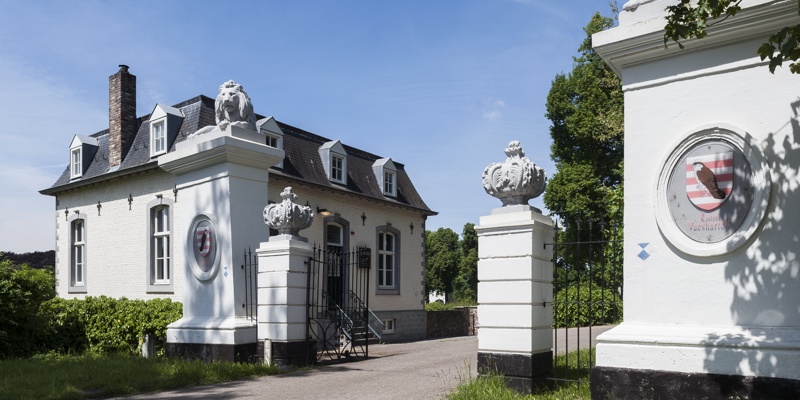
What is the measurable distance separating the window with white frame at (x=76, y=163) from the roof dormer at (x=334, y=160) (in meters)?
7.44

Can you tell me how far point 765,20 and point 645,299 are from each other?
9.00 ft

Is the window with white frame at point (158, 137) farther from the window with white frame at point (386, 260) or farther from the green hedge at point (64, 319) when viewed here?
the window with white frame at point (386, 260)

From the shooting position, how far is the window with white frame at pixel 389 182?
23562 mm

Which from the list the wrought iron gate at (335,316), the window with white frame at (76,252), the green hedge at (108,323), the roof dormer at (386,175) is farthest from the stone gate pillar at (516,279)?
the window with white frame at (76,252)

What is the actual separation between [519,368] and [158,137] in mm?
14251

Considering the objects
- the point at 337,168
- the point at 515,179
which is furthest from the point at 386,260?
the point at 515,179

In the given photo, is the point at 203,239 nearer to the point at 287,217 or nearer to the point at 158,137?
the point at 287,217

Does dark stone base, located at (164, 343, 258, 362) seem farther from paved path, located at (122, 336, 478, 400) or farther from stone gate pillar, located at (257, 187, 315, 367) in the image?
→ paved path, located at (122, 336, 478, 400)

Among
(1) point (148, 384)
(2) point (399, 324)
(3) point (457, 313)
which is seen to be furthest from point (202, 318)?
(3) point (457, 313)

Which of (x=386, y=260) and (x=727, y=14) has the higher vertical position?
(x=727, y=14)

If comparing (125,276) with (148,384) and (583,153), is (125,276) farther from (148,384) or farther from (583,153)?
(583,153)

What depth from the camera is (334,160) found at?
21688 mm

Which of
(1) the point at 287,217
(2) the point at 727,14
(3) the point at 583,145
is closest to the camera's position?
(2) the point at 727,14

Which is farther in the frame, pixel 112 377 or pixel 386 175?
pixel 386 175
